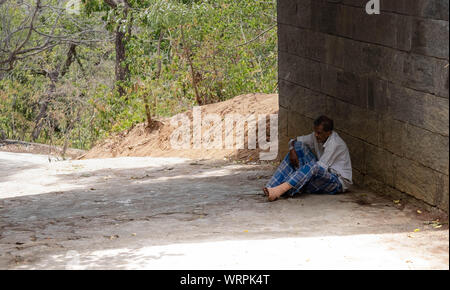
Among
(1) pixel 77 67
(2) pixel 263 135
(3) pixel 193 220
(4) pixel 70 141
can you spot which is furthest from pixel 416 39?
(1) pixel 77 67

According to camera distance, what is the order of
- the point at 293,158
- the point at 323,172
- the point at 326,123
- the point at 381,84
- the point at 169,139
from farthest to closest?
the point at 169,139 < the point at 293,158 < the point at 326,123 < the point at 323,172 < the point at 381,84

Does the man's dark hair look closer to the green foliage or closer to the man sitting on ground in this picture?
the man sitting on ground

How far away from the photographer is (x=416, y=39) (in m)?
5.33

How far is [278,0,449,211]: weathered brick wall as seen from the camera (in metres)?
5.12

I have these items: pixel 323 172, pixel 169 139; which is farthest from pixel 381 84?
pixel 169 139

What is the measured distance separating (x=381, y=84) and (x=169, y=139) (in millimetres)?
7498

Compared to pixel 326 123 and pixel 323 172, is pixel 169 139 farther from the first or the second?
pixel 323 172

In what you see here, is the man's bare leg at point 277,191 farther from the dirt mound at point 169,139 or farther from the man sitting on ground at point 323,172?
the dirt mound at point 169,139

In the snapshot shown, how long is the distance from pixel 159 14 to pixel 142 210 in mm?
7606

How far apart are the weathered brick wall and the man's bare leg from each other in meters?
0.92

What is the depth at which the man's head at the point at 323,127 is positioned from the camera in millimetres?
6316

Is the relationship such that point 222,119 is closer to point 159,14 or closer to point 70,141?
point 159,14

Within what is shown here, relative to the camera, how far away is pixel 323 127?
6320 mm

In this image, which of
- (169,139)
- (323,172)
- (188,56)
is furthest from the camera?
(188,56)
